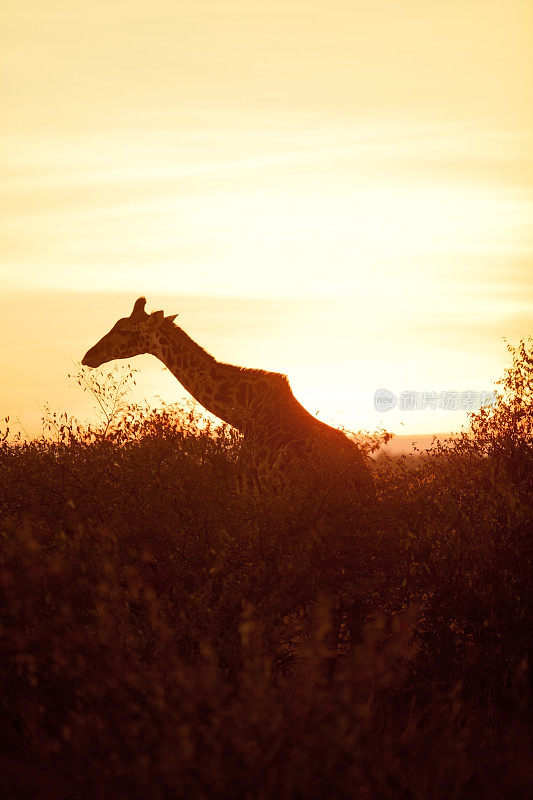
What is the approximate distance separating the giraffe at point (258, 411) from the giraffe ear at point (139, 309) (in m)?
0.02

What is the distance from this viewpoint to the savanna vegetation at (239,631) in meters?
6.23

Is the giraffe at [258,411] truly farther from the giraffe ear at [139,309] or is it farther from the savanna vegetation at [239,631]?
the savanna vegetation at [239,631]

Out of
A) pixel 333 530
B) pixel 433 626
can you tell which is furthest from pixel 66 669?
pixel 433 626

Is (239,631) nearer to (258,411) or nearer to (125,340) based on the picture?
(258,411)

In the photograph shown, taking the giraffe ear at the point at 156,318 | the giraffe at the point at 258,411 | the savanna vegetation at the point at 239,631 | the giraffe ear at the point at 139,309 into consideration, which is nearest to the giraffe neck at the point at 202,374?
the giraffe at the point at 258,411

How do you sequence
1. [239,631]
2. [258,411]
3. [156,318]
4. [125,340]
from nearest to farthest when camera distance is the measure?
[239,631] < [258,411] < [156,318] < [125,340]

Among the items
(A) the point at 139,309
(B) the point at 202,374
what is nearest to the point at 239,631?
(B) the point at 202,374

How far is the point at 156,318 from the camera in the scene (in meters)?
15.1

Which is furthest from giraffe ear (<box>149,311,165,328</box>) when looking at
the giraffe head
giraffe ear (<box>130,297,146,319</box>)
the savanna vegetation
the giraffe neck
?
the savanna vegetation

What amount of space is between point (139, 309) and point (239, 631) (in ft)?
29.8

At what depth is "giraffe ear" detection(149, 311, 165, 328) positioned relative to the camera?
1511 centimetres

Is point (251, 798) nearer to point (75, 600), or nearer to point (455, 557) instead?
point (75, 600)

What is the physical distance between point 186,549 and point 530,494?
14.5 feet

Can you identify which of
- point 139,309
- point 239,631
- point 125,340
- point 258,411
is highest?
point 139,309
